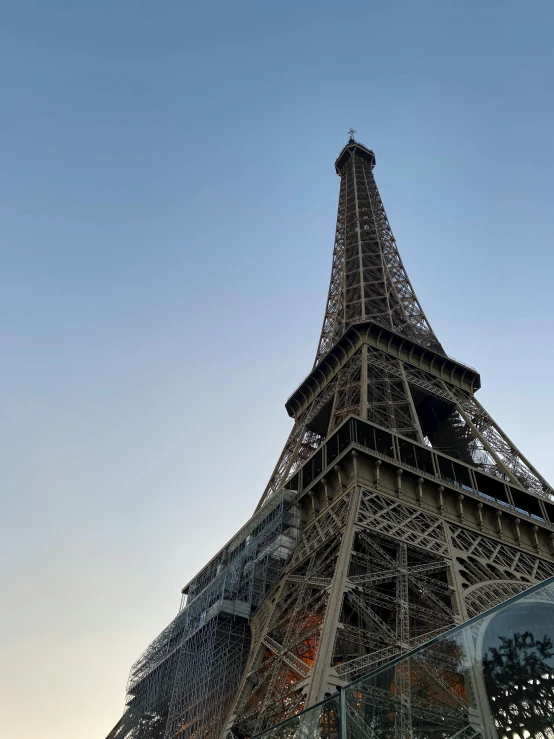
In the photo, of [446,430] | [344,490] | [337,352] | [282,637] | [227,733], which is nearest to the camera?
[227,733]

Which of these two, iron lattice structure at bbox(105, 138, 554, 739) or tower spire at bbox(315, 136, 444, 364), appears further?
tower spire at bbox(315, 136, 444, 364)

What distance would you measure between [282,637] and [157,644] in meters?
15.2

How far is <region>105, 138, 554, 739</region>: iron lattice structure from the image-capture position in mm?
19938

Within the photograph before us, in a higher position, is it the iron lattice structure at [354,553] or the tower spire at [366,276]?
the tower spire at [366,276]

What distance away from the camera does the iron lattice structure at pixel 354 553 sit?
785 inches

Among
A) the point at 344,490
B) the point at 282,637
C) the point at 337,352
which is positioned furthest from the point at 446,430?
the point at 282,637

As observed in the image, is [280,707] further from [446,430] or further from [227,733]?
[446,430]

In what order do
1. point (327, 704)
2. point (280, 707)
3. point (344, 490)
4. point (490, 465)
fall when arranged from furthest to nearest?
point (490, 465) < point (344, 490) < point (280, 707) < point (327, 704)

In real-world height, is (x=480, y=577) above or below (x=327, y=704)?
above

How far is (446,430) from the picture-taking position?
130 feet

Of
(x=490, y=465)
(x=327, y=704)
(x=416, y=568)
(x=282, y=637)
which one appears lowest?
(x=327, y=704)

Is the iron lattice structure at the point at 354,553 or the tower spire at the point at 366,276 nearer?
the iron lattice structure at the point at 354,553

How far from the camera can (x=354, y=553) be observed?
73.0 feet

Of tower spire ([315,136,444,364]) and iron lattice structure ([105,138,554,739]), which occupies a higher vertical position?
tower spire ([315,136,444,364])
